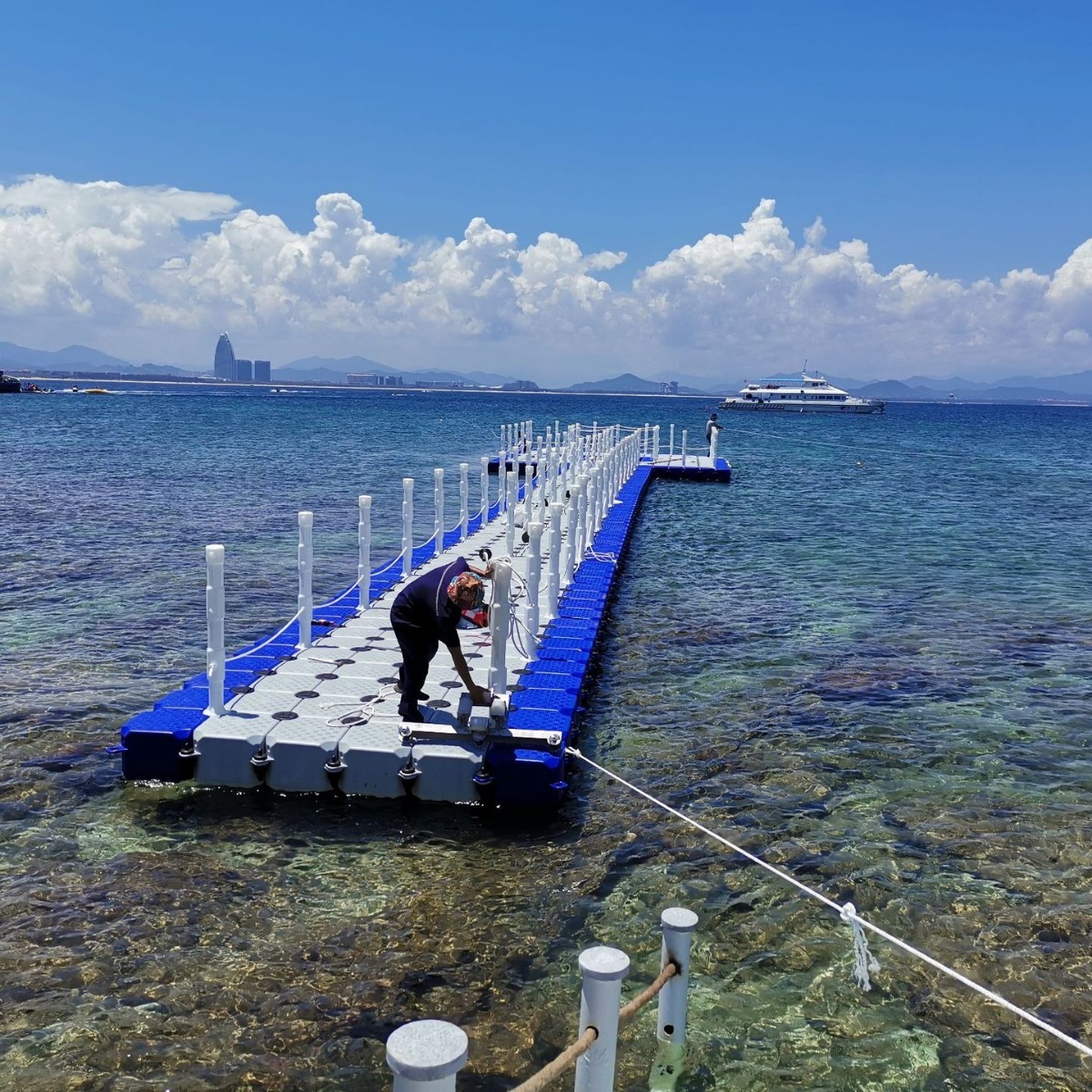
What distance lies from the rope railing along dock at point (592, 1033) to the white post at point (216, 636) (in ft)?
17.7

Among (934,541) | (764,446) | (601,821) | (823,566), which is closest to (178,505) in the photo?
(823,566)

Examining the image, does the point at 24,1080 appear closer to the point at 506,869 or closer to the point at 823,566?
the point at 506,869

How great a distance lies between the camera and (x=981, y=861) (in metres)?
8.23

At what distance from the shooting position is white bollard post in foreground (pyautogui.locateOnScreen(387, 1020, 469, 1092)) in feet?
9.50

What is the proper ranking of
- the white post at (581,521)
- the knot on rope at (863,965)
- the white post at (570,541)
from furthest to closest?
the white post at (581,521) → the white post at (570,541) → the knot on rope at (863,965)

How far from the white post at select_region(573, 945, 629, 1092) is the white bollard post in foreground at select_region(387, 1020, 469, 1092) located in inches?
33.4

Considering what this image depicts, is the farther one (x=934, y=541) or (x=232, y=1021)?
(x=934, y=541)

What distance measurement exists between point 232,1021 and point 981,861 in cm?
607

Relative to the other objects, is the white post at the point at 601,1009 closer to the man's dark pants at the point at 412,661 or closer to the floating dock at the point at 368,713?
the floating dock at the point at 368,713

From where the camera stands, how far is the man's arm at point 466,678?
8336mm

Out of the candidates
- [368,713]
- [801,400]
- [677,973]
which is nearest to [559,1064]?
[677,973]

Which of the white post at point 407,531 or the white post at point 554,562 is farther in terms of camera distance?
the white post at point 407,531

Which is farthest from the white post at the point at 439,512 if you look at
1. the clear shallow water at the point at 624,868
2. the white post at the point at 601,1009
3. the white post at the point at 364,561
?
the white post at the point at 601,1009

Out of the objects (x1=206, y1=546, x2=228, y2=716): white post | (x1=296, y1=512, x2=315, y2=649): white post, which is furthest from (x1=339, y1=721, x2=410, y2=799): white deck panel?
(x1=296, y1=512, x2=315, y2=649): white post
